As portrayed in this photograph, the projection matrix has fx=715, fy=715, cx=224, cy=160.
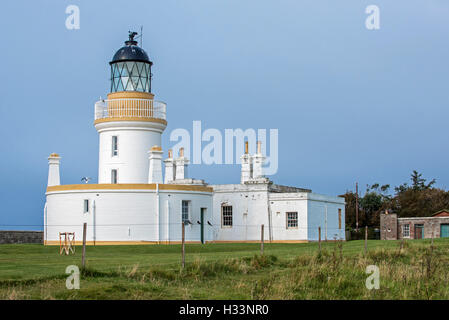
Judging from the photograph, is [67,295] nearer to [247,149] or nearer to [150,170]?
[150,170]

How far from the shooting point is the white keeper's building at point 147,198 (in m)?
37.0

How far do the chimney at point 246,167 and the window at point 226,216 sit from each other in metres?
2.88

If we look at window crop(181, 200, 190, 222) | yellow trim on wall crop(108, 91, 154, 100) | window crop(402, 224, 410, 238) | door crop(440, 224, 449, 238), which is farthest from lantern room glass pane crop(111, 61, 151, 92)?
door crop(440, 224, 449, 238)

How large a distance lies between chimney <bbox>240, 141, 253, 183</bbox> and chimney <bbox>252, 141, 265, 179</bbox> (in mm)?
1013

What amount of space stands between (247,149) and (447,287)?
29.1m

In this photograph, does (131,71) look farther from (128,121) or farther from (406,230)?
(406,230)

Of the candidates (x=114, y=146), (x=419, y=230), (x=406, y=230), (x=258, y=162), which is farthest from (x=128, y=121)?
(x=419, y=230)

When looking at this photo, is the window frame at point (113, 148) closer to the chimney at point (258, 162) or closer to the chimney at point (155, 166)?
the chimney at point (155, 166)

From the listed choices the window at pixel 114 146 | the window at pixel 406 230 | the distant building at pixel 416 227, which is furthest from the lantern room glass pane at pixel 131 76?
the window at pixel 406 230

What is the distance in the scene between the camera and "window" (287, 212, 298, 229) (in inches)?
1681

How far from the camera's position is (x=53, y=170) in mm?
40219

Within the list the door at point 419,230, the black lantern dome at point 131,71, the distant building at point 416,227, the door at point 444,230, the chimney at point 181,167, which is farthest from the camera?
the door at point 419,230

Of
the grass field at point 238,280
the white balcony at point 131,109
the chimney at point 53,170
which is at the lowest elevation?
the grass field at point 238,280
